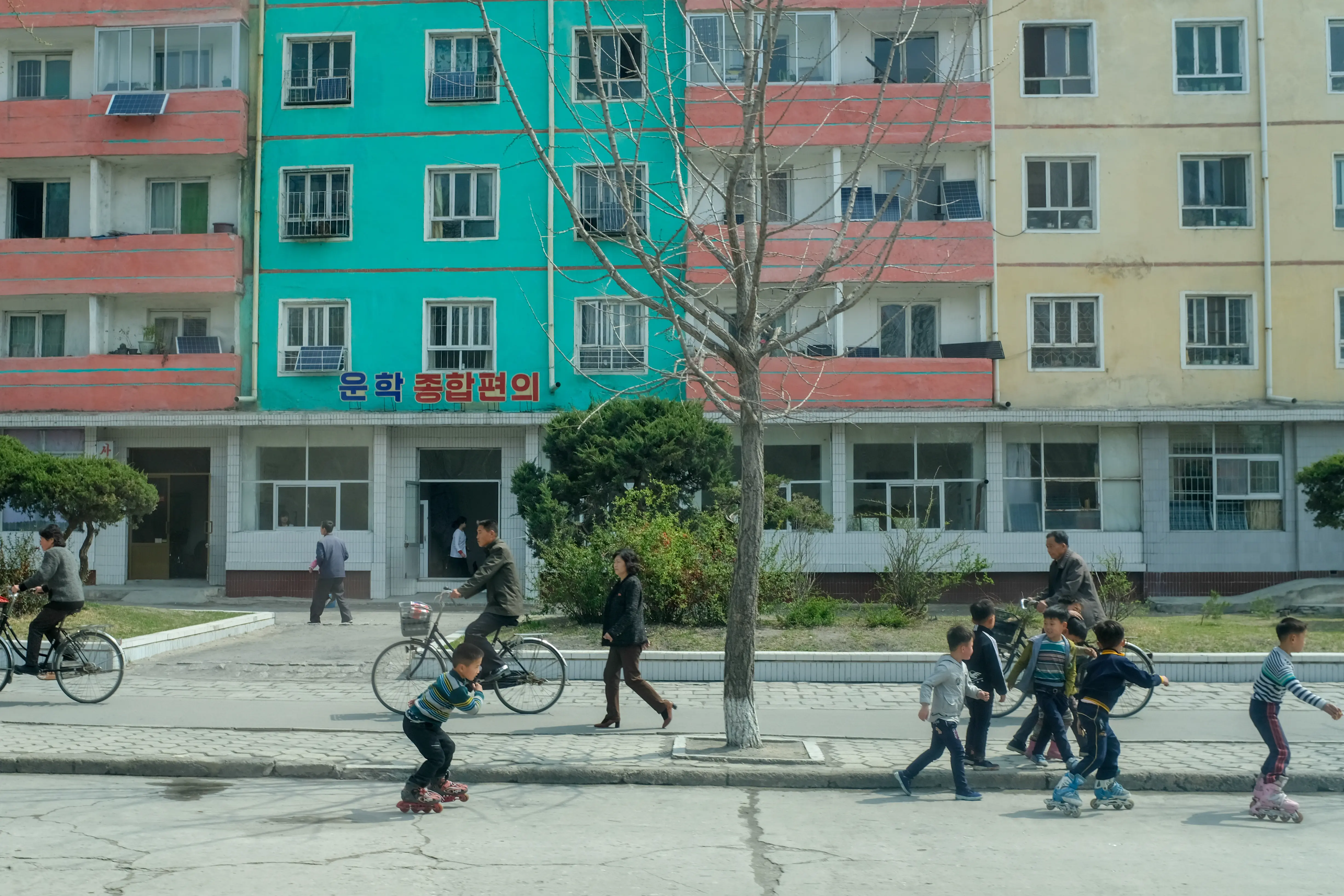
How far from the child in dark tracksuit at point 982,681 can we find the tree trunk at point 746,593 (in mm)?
1691

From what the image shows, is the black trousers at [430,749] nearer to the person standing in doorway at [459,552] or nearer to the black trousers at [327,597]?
the black trousers at [327,597]

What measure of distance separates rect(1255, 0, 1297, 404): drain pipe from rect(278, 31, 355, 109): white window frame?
775 inches

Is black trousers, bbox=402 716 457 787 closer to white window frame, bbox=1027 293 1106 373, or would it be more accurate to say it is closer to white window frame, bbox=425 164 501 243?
white window frame, bbox=425 164 501 243

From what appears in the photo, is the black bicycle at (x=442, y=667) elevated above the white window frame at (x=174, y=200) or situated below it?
below

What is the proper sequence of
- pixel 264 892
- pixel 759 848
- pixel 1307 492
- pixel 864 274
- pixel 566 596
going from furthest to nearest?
pixel 1307 492, pixel 566 596, pixel 864 274, pixel 759 848, pixel 264 892

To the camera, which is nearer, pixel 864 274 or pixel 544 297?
pixel 864 274

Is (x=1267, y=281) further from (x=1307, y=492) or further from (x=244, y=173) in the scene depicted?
(x=244, y=173)

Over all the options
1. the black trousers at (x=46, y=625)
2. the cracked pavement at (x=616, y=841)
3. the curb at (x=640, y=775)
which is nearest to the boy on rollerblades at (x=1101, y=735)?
the cracked pavement at (x=616, y=841)

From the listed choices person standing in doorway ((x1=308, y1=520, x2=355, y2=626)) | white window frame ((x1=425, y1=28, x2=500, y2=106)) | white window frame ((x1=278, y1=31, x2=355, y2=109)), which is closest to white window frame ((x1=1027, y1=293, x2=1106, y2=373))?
white window frame ((x1=425, y1=28, x2=500, y2=106))

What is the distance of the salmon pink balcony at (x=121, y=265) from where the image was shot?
26.5m

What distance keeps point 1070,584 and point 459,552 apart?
17.4 meters

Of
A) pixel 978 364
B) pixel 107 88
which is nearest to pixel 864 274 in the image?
pixel 978 364

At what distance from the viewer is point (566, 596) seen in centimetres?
1633

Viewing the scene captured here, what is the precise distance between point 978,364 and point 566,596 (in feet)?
41.9
